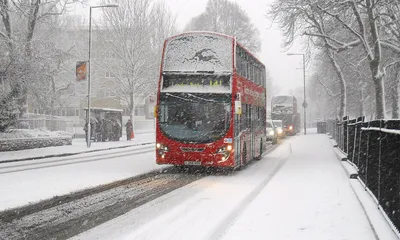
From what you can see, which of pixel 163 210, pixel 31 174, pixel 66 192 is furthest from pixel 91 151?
pixel 163 210

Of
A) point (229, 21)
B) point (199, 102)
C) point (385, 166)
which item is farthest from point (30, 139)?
point (229, 21)

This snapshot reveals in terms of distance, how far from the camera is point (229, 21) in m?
58.8

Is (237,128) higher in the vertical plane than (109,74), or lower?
lower

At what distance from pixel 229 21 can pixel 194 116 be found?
47.2 meters

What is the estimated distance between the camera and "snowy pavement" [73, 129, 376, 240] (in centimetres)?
633

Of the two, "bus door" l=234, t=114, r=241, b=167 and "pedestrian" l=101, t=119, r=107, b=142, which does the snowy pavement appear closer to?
"bus door" l=234, t=114, r=241, b=167

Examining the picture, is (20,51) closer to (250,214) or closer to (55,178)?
(55,178)

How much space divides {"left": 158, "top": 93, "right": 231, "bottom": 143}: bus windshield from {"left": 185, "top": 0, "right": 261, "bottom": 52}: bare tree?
45878mm

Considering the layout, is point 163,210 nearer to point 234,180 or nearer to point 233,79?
point 234,180

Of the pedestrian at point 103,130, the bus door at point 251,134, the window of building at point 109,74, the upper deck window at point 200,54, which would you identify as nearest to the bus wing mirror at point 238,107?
the upper deck window at point 200,54

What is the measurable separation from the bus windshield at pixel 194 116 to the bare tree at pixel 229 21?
151 ft

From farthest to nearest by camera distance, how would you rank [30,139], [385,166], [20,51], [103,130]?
[103,130] → [30,139] → [20,51] → [385,166]

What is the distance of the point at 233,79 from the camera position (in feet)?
43.9

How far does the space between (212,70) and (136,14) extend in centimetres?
3088
